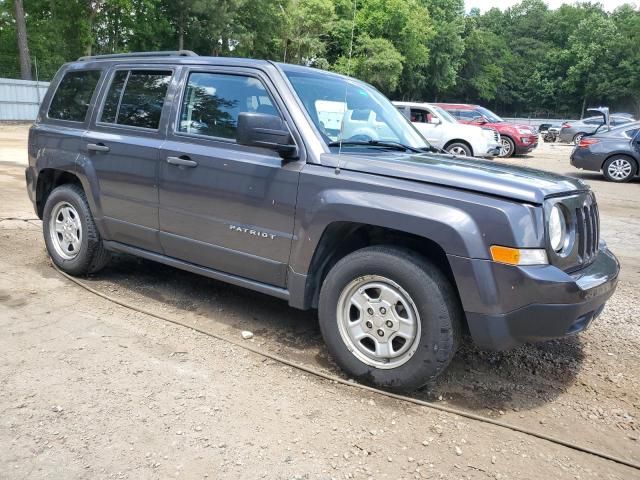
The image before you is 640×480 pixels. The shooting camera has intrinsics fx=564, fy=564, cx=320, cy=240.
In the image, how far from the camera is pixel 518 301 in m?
2.92

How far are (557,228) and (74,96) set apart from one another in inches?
166

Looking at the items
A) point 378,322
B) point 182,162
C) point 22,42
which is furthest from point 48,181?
point 22,42

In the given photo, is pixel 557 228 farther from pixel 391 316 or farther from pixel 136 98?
pixel 136 98

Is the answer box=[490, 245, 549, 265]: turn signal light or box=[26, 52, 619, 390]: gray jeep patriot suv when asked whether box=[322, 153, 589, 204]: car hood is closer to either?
box=[26, 52, 619, 390]: gray jeep patriot suv

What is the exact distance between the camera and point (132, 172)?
4.39 metres

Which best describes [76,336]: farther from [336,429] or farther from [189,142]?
[336,429]

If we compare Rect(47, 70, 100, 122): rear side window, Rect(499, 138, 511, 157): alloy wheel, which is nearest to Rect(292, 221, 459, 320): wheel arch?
Rect(47, 70, 100, 122): rear side window

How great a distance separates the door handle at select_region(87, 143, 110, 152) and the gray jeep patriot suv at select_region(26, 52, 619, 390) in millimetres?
24

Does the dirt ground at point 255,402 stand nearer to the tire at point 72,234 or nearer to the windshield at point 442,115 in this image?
the tire at point 72,234

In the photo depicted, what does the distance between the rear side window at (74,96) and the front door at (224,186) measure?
47.6 inches

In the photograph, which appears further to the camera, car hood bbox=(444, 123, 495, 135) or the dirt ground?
car hood bbox=(444, 123, 495, 135)

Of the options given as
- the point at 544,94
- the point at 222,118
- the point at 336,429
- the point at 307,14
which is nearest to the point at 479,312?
the point at 336,429

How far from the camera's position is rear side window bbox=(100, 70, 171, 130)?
4.36 metres

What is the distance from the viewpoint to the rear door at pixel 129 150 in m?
4.31
